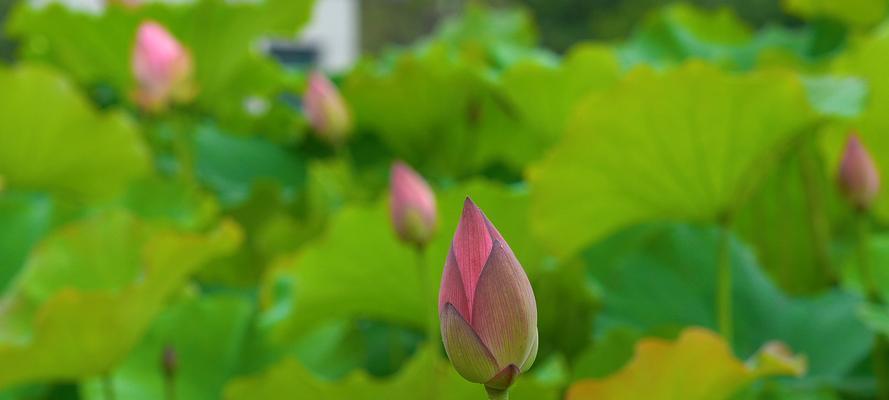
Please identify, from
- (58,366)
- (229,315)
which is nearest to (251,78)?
(229,315)

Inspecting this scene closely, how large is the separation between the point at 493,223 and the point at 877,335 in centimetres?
20

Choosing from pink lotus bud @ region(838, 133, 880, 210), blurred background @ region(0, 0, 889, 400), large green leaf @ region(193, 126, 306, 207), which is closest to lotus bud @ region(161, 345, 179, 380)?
blurred background @ region(0, 0, 889, 400)

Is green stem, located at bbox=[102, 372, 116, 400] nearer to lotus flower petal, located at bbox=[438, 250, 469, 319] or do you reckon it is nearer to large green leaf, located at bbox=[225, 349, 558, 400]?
large green leaf, located at bbox=[225, 349, 558, 400]

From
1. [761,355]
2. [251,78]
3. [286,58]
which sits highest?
[761,355]

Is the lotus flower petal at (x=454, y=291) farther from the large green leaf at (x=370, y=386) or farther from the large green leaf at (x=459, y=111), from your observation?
the large green leaf at (x=459, y=111)

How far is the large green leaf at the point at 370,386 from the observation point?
409 mm

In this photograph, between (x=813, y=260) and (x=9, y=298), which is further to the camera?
(x=813, y=260)

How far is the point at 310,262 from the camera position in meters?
0.58

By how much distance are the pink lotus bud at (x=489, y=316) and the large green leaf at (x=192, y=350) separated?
376 mm

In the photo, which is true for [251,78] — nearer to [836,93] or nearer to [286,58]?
[836,93]

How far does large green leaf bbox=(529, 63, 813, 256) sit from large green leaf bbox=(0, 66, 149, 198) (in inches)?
15.5

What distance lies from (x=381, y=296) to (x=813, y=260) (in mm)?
288

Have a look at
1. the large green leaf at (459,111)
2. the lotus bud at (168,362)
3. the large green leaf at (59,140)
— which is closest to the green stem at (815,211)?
the large green leaf at (459,111)

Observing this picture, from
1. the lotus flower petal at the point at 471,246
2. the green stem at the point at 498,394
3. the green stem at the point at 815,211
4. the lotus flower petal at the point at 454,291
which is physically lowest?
the green stem at the point at 815,211
